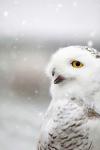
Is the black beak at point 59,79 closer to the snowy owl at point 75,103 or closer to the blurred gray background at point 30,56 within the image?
the snowy owl at point 75,103

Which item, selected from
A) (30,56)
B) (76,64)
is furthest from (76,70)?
(30,56)

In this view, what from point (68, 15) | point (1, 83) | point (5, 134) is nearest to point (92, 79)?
point (5, 134)

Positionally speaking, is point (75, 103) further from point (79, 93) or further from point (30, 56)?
point (30, 56)

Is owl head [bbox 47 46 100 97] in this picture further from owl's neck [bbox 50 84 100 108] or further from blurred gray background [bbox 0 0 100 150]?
blurred gray background [bbox 0 0 100 150]

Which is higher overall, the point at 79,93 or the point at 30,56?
the point at 30,56

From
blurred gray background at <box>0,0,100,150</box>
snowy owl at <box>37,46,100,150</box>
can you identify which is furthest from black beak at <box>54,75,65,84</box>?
blurred gray background at <box>0,0,100,150</box>

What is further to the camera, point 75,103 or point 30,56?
point 30,56

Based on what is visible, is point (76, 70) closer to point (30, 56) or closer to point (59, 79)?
point (59, 79)

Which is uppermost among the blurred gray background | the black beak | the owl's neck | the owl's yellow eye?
the blurred gray background
